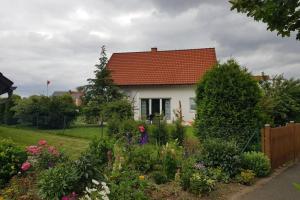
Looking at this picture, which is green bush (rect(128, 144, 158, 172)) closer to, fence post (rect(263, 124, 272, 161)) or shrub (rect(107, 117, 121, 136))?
fence post (rect(263, 124, 272, 161))

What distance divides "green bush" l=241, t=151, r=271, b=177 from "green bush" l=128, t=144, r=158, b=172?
2248mm

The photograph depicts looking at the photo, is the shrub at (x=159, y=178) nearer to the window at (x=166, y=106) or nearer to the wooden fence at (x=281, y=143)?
the wooden fence at (x=281, y=143)

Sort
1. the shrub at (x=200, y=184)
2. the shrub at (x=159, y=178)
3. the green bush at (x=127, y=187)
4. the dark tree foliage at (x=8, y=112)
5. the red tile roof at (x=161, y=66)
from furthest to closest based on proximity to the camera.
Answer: the red tile roof at (x=161, y=66) < the dark tree foliage at (x=8, y=112) < the shrub at (x=159, y=178) < the shrub at (x=200, y=184) < the green bush at (x=127, y=187)

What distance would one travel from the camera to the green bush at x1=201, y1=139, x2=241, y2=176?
32.8 ft

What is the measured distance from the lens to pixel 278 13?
6.36 m

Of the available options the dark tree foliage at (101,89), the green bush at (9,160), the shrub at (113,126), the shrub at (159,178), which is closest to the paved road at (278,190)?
the shrub at (159,178)

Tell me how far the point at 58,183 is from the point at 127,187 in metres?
1.12

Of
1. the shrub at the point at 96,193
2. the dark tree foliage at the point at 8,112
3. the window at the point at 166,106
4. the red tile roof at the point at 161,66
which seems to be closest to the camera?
the shrub at the point at 96,193

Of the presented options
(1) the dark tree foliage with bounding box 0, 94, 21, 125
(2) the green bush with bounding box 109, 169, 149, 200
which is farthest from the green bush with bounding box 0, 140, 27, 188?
(1) the dark tree foliage with bounding box 0, 94, 21, 125

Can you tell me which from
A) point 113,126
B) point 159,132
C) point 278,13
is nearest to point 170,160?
point 278,13

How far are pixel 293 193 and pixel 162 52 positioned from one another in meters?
29.2

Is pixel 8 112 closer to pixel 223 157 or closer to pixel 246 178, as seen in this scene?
pixel 223 157

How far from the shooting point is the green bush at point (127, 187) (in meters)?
6.99

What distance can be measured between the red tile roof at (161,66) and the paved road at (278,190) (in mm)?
22930
